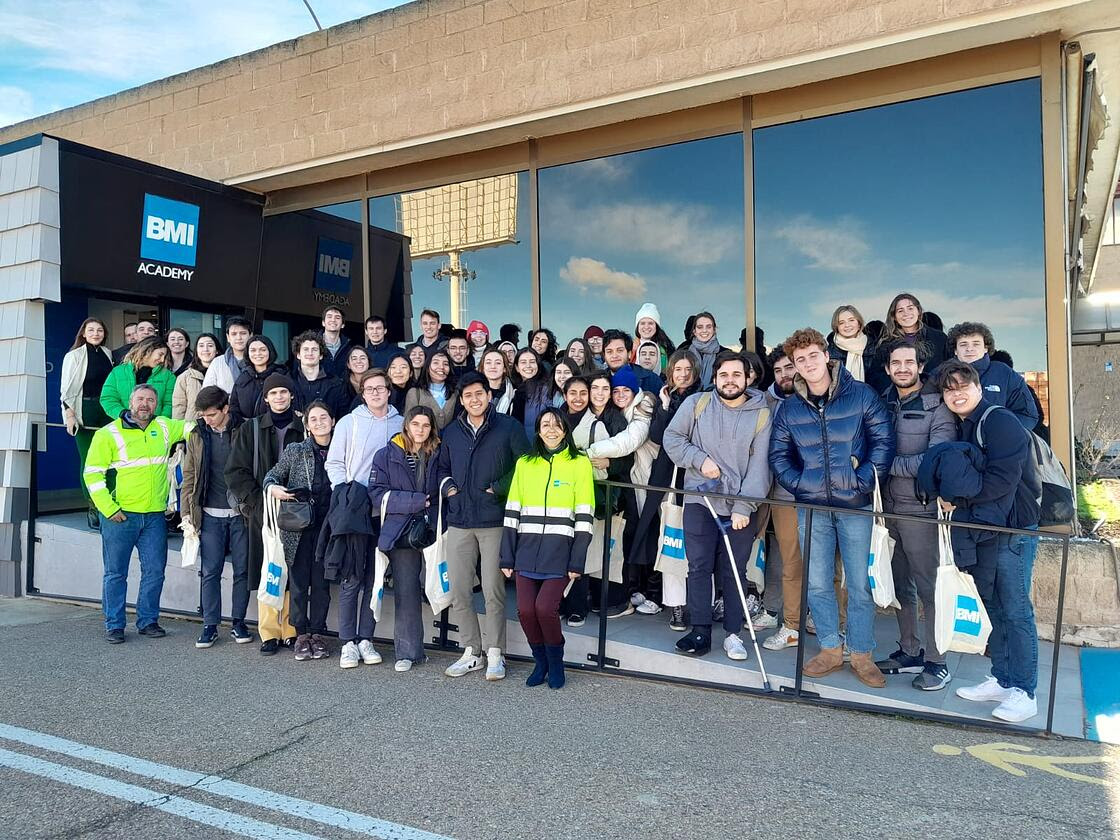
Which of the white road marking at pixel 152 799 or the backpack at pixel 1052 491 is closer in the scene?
the white road marking at pixel 152 799

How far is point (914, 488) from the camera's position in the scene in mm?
4246

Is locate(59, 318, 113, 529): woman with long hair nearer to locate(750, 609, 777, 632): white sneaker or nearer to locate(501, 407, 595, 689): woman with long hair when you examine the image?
locate(501, 407, 595, 689): woman with long hair

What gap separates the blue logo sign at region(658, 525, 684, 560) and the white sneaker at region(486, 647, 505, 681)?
119 centimetres

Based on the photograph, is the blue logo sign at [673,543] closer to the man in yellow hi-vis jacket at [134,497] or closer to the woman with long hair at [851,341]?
the woman with long hair at [851,341]

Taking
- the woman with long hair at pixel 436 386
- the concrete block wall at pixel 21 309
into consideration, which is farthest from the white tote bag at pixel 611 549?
the concrete block wall at pixel 21 309

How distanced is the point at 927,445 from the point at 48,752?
4658mm

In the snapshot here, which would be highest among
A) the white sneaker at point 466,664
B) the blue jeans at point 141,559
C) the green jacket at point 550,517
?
the green jacket at point 550,517

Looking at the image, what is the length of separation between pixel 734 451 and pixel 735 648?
1.14 meters

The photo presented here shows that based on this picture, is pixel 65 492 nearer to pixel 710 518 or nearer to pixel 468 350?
pixel 468 350

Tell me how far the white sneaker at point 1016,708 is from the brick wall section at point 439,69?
14.0ft

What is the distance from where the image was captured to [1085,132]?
7.27m

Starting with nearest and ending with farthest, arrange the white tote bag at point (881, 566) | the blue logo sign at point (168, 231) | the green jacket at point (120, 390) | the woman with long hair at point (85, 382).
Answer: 1. the white tote bag at point (881, 566)
2. the green jacket at point (120, 390)
3. the woman with long hair at point (85, 382)
4. the blue logo sign at point (168, 231)

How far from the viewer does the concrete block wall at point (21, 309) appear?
7309 mm

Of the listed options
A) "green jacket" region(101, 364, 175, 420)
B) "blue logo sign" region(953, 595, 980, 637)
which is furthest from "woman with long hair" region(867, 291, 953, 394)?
"green jacket" region(101, 364, 175, 420)
